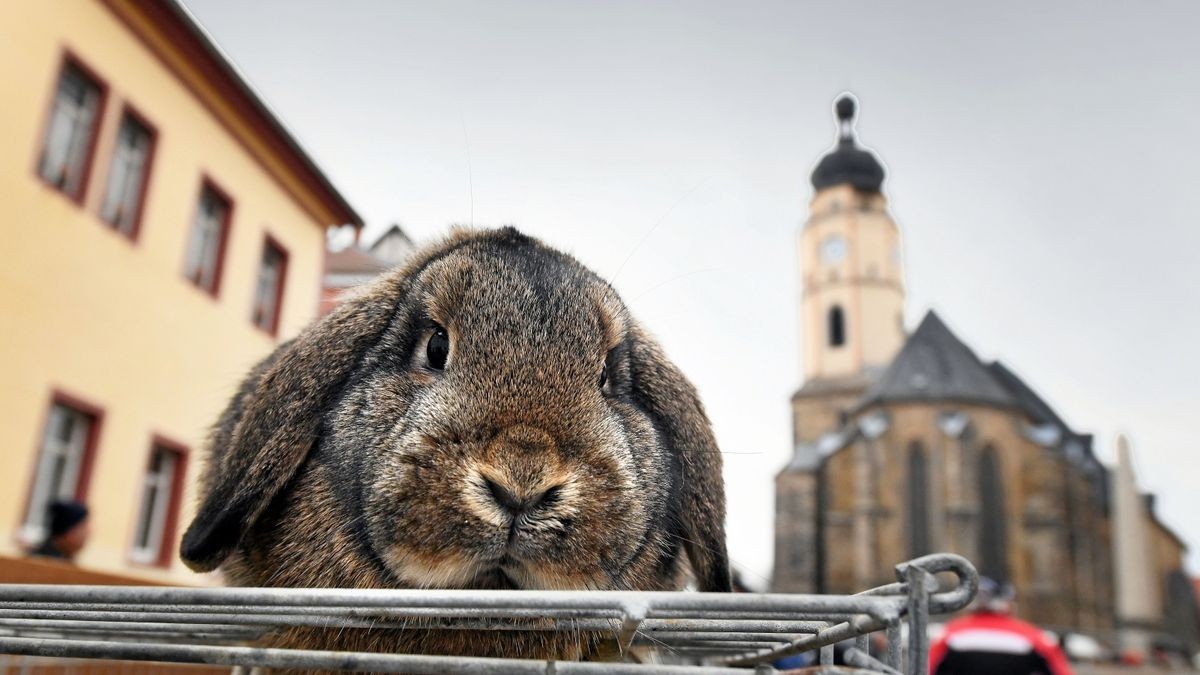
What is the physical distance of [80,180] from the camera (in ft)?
20.9

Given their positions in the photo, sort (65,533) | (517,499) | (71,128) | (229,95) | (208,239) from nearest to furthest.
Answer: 1. (517,499)
2. (65,533)
3. (71,128)
4. (229,95)
5. (208,239)

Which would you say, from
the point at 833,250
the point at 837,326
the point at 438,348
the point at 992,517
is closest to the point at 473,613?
the point at 438,348

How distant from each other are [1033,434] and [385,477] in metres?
42.6

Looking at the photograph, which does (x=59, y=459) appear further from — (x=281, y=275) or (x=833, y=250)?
(x=833, y=250)

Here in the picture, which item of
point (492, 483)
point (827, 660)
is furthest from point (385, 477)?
point (827, 660)

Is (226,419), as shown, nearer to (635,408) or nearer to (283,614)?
(635,408)

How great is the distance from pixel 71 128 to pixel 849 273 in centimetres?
5037

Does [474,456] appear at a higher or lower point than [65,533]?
higher

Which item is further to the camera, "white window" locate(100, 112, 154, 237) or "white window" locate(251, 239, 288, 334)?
"white window" locate(251, 239, 288, 334)

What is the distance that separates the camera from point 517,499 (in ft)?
4.15

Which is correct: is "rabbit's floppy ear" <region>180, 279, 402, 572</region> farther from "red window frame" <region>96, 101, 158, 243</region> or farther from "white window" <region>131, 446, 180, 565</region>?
"white window" <region>131, 446, 180, 565</region>

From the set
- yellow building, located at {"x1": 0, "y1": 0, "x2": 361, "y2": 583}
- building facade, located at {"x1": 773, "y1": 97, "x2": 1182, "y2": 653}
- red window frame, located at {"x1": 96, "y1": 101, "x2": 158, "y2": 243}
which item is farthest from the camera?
building facade, located at {"x1": 773, "y1": 97, "x2": 1182, "y2": 653}

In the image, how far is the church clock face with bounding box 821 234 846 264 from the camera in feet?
176

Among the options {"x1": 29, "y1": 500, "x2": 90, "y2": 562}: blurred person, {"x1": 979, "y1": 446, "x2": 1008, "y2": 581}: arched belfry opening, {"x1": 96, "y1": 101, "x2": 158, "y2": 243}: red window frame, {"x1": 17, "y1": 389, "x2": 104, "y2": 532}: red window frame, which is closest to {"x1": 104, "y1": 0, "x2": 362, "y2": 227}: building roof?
{"x1": 96, "y1": 101, "x2": 158, "y2": 243}: red window frame
